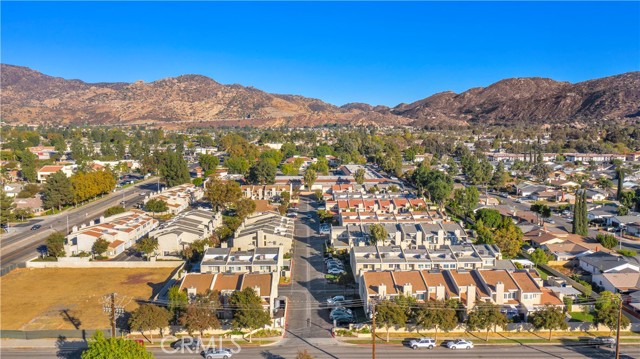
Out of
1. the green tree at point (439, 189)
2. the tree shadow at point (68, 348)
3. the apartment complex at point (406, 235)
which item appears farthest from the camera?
the green tree at point (439, 189)

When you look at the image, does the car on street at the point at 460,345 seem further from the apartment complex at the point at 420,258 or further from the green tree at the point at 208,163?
the green tree at the point at 208,163

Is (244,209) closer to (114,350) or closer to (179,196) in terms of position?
(179,196)

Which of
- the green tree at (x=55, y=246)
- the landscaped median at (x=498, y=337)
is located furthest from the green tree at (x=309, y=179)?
the landscaped median at (x=498, y=337)

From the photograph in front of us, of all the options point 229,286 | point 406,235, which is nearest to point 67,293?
point 229,286

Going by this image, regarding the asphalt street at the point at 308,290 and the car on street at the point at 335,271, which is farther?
the car on street at the point at 335,271

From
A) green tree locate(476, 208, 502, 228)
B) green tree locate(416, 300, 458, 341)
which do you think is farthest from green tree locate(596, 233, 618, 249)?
green tree locate(416, 300, 458, 341)

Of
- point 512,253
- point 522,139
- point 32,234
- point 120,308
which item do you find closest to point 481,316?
point 512,253
